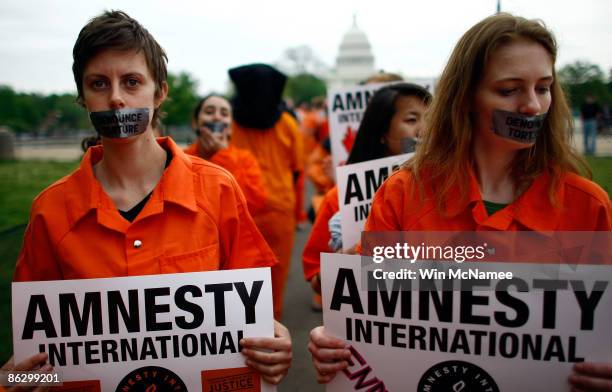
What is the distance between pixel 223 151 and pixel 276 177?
1.02m

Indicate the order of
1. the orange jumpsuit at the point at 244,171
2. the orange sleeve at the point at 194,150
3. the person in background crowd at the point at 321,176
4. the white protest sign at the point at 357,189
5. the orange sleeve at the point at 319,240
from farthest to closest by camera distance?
1. the person in background crowd at the point at 321,176
2. the orange sleeve at the point at 194,150
3. the orange jumpsuit at the point at 244,171
4. the orange sleeve at the point at 319,240
5. the white protest sign at the point at 357,189

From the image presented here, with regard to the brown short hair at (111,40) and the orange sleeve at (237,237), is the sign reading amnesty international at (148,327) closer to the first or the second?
the orange sleeve at (237,237)

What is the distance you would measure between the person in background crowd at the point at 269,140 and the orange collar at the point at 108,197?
2900 mm

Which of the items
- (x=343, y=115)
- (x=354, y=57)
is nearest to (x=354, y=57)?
(x=354, y=57)

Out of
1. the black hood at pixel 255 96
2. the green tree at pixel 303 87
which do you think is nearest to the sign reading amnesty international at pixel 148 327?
the black hood at pixel 255 96

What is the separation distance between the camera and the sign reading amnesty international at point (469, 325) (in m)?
1.69

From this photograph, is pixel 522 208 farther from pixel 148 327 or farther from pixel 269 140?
pixel 269 140

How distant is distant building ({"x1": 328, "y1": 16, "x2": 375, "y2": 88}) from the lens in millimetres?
55375

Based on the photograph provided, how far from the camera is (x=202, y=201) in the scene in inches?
80.8

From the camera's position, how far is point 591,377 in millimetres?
1672

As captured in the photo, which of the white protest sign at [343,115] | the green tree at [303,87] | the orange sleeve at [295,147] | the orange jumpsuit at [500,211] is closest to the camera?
the orange jumpsuit at [500,211]

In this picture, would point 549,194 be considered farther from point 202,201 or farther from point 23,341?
point 23,341

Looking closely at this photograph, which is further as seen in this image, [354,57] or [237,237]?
[354,57]

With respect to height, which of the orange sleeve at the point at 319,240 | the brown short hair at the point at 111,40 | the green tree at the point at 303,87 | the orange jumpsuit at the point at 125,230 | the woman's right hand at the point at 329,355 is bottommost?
the woman's right hand at the point at 329,355
